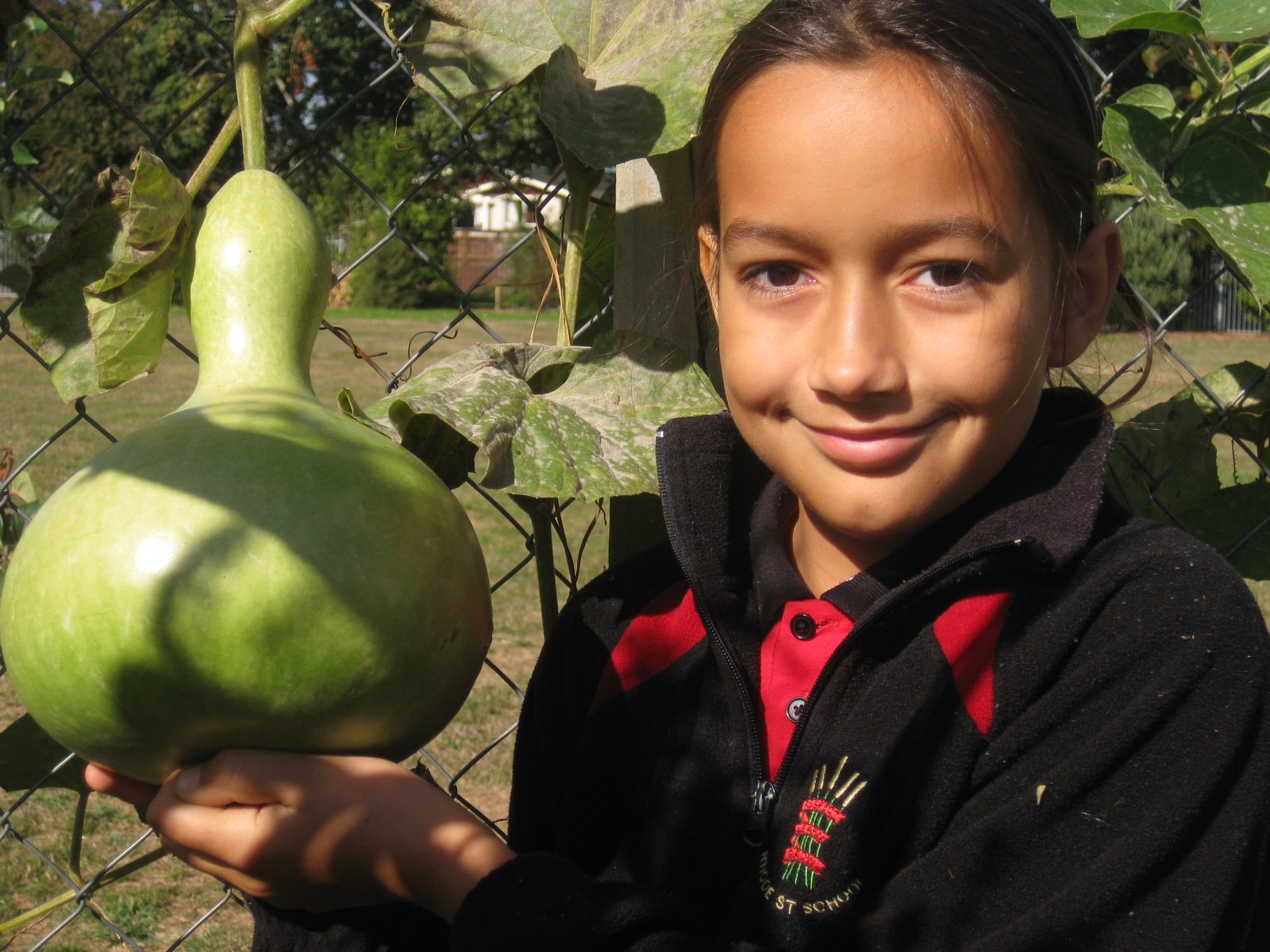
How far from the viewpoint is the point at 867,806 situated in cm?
114

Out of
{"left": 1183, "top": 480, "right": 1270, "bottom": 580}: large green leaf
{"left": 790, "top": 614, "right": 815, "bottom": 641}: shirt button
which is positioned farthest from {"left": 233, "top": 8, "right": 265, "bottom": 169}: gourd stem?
{"left": 1183, "top": 480, "right": 1270, "bottom": 580}: large green leaf

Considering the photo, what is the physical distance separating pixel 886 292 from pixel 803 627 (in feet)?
1.17

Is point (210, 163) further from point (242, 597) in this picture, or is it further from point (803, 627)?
point (803, 627)

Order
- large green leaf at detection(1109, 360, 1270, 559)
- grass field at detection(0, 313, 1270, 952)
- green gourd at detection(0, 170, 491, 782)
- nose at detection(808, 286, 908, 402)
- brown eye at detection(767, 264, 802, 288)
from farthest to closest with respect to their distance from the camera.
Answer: grass field at detection(0, 313, 1270, 952) < large green leaf at detection(1109, 360, 1270, 559) < brown eye at detection(767, 264, 802, 288) < nose at detection(808, 286, 908, 402) < green gourd at detection(0, 170, 491, 782)

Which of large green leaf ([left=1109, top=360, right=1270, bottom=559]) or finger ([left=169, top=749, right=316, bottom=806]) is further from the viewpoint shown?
large green leaf ([left=1109, top=360, right=1270, bottom=559])

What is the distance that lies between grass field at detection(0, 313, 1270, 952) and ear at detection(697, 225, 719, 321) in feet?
1.25

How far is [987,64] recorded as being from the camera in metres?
1.17

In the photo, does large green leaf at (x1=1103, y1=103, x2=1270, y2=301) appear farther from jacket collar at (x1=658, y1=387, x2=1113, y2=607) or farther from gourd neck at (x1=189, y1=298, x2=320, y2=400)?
gourd neck at (x1=189, y1=298, x2=320, y2=400)

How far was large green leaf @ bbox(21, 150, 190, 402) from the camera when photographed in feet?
4.24

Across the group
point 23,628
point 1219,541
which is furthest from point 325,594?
point 1219,541

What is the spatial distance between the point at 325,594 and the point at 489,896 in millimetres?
308

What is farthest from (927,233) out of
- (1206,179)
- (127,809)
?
(127,809)

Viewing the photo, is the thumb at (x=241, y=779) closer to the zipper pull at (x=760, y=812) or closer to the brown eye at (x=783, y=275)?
the zipper pull at (x=760, y=812)

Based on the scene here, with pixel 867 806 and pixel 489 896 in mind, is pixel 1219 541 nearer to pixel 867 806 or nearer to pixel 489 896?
pixel 867 806
